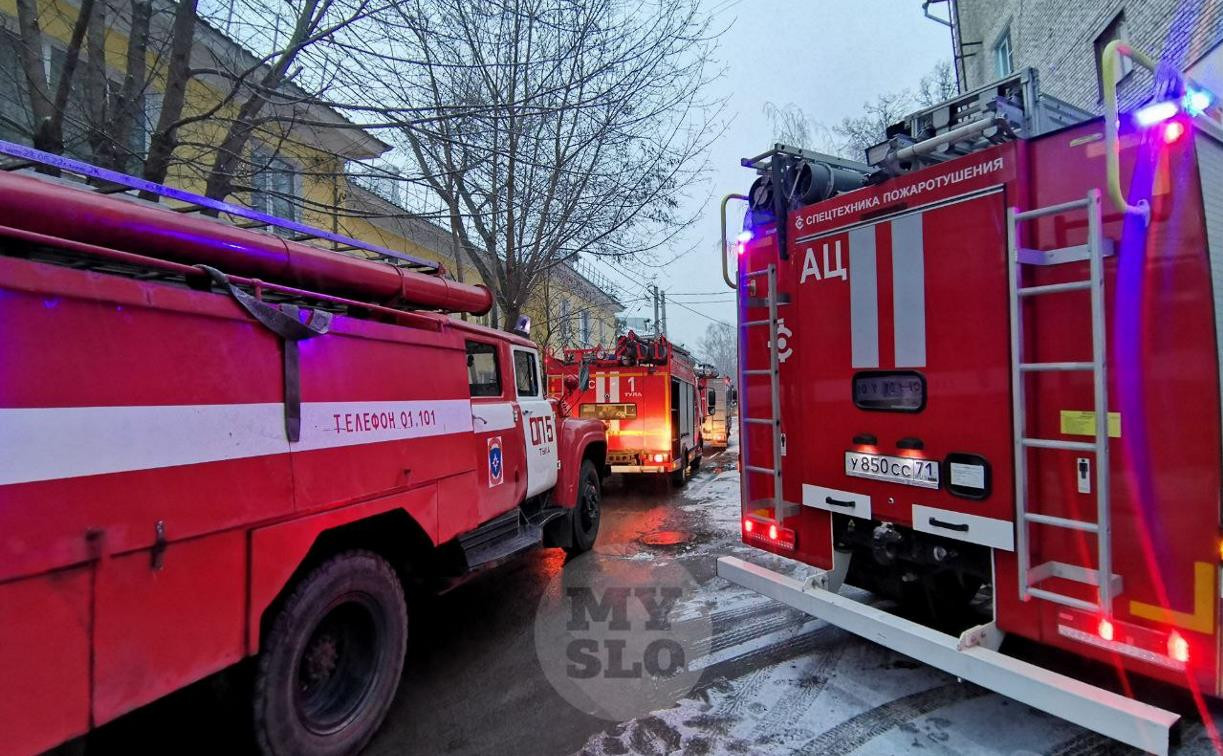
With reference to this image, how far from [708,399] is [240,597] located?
16659mm

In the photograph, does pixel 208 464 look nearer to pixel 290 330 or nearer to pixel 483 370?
pixel 290 330

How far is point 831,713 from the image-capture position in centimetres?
336

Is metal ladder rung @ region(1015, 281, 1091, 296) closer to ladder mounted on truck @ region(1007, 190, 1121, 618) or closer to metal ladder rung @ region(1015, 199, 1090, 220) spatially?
ladder mounted on truck @ region(1007, 190, 1121, 618)

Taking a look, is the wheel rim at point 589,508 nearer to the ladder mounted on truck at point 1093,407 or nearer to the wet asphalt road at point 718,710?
the wet asphalt road at point 718,710

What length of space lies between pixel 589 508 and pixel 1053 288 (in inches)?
206

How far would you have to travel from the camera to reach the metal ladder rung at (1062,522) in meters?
2.55

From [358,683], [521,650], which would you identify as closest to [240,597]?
[358,683]

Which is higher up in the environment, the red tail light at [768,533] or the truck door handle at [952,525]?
the truck door handle at [952,525]

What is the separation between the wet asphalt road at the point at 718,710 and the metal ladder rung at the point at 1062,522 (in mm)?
1026

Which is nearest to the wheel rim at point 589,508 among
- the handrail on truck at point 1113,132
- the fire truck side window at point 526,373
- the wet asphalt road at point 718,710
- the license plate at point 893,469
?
the fire truck side window at point 526,373

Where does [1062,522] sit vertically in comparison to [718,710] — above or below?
above

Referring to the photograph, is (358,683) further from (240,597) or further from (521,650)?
(521,650)

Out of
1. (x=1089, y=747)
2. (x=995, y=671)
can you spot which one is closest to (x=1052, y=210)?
(x=995, y=671)

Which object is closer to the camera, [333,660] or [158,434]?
[158,434]
